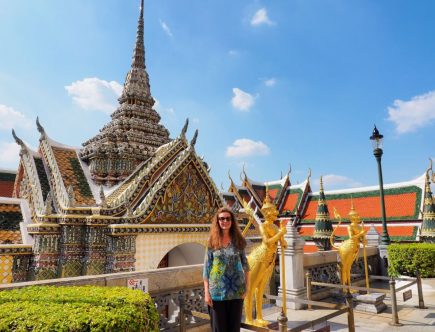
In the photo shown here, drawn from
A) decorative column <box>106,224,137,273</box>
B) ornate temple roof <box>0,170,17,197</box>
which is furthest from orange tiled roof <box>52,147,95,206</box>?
ornate temple roof <box>0,170,17,197</box>

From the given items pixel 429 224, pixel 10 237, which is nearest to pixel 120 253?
pixel 10 237

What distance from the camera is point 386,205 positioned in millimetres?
20172

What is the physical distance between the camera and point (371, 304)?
22.9ft

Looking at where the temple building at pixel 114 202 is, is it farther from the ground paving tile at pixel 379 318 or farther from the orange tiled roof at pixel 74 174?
the ground paving tile at pixel 379 318

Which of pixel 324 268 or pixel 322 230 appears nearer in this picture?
pixel 324 268

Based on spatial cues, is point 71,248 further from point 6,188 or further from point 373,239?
point 373,239

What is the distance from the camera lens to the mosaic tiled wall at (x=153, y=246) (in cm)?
946

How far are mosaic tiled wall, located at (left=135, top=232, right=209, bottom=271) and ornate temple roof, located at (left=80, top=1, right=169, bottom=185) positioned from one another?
3.12 metres

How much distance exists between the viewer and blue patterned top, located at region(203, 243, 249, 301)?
3.51 meters

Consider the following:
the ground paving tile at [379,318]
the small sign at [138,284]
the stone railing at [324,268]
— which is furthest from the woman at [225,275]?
the stone railing at [324,268]

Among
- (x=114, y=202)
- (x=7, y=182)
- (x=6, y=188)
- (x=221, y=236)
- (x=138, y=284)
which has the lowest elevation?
(x=138, y=284)

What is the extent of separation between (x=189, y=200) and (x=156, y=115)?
5.88 m

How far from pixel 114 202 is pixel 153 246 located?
5.86 feet

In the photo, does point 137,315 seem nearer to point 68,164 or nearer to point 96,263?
point 96,263
